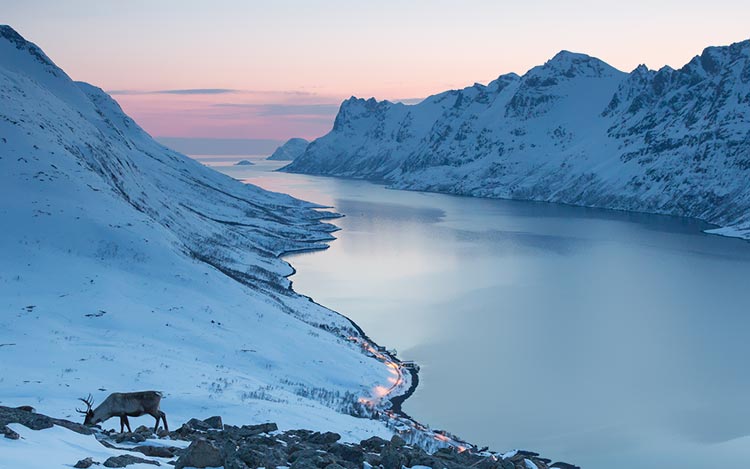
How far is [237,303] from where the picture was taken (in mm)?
54438

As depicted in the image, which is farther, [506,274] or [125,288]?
[506,274]

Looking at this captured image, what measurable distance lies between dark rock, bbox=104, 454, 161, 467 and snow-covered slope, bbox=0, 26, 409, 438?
781 centimetres

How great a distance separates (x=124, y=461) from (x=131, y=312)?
32.3 m

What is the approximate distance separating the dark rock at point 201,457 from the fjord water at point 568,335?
25524 millimetres

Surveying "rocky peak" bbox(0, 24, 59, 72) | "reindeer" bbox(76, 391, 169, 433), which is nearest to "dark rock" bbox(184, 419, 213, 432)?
"reindeer" bbox(76, 391, 169, 433)

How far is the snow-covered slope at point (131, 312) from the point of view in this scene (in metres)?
30.6

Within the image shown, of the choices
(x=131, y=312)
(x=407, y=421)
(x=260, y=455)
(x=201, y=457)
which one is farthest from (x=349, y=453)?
(x=131, y=312)

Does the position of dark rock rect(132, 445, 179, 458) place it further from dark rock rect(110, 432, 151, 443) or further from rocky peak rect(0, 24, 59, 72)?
rocky peak rect(0, 24, 59, 72)

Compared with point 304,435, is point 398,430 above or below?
below

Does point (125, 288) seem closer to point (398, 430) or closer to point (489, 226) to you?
point (398, 430)

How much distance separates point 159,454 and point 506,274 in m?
84.9

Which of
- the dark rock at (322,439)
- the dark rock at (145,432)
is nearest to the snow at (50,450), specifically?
the dark rock at (145,432)

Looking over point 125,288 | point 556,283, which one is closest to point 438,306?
point 556,283

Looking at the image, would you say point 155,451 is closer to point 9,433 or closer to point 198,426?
point 9,433
